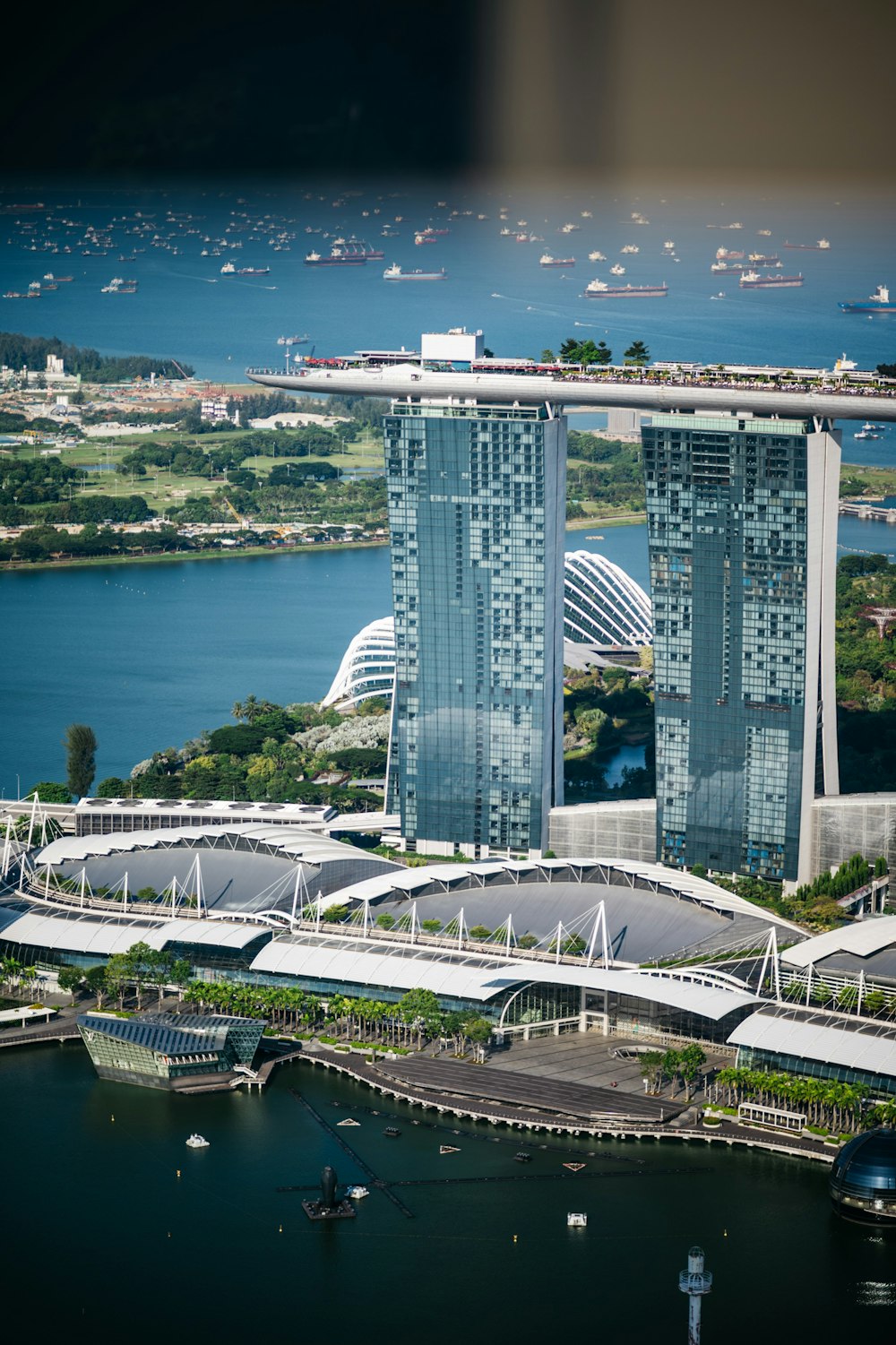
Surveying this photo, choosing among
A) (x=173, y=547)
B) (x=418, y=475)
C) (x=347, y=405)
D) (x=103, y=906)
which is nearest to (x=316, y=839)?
(x=103, y=906)

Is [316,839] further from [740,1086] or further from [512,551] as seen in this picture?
[740,1086]

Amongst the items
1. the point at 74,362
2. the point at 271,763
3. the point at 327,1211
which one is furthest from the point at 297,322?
the point at 327,1211

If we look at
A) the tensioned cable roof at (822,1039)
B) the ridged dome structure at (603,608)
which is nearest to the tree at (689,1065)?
the tensioned cable roof at (822,1039)

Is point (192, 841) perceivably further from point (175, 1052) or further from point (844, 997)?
point (844, 997)

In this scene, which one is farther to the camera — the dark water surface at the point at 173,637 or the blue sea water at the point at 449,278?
the blue sea water at the point at 449,278

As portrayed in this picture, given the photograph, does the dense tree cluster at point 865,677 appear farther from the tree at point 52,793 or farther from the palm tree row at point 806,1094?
the tree at point 52,793
